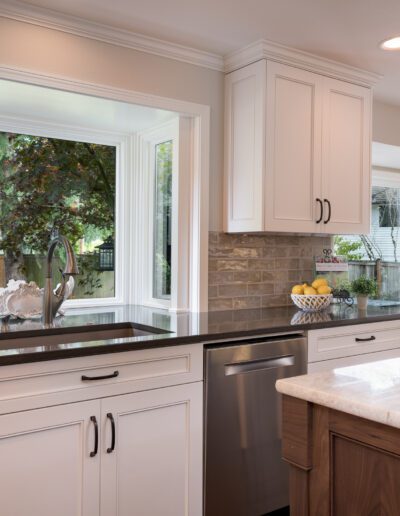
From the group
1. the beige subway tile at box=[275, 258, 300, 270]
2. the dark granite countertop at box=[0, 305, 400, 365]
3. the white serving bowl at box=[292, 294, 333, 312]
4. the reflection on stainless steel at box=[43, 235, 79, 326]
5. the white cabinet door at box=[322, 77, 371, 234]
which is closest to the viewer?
the dark granite countertop at box=[0, 305, 400, 365]

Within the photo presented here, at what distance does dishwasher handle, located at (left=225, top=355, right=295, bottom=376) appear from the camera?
7.32 feet

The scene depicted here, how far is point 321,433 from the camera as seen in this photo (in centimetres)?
123

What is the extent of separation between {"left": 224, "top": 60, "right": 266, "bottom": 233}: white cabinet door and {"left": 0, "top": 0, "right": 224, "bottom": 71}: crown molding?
21 cm

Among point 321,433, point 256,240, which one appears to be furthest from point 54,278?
point 321,433

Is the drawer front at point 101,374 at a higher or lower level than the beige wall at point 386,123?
lower

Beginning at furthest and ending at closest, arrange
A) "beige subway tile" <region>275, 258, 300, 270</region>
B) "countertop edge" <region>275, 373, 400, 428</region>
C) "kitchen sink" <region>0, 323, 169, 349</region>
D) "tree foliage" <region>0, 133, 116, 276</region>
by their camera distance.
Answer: "beige subway tile" <region>275, 258, 300, 270</region>
"tree foliage" <region>0, 133, 116, 276</region>
"kitchen sink" <region>0, 323, 169, 349</region>
"countertop edge" <region>275, 373, 400, 428</region>

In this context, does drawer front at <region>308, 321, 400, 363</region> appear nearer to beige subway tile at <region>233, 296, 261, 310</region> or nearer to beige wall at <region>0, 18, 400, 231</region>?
beige subway tile at <region>233, 296, 261, 310</region>

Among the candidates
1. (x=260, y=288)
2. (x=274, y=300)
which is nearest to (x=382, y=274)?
(x=274, y=300)

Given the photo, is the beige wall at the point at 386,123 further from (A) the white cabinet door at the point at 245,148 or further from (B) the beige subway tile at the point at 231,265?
(B) the beige subway tile at the point at 231,265

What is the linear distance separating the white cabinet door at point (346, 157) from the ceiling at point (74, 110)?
0.93 metres

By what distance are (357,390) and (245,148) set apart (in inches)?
74.3

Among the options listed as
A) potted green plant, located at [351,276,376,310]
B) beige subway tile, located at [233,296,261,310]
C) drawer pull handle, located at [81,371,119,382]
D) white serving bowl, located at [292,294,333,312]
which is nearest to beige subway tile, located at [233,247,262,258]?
beige subway tile, located at [233,296,261,310]

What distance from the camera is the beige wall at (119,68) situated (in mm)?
2311

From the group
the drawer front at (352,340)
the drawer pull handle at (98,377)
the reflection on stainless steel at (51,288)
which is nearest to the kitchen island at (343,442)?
the drawer pull handle at (98,377)
